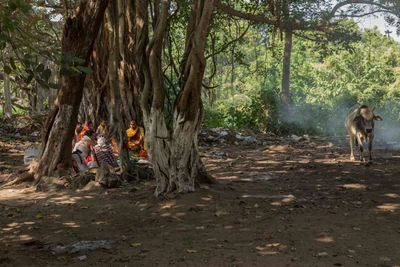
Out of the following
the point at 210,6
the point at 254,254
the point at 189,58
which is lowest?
the point at 254,254

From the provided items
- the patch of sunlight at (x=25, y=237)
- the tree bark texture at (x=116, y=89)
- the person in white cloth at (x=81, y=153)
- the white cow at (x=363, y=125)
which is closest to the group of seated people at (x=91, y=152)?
the person in white cloth at (x=81, y=153)

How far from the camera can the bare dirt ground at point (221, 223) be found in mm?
4906

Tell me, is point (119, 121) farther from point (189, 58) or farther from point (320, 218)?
point (320, 218)

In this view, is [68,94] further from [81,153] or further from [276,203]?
[276,203]

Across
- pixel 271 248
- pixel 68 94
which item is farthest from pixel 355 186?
pixel 68 94

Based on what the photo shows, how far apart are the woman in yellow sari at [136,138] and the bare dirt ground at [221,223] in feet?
10.3

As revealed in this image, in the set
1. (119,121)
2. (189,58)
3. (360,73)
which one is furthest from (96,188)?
(360,73)

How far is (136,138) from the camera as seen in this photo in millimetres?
12312

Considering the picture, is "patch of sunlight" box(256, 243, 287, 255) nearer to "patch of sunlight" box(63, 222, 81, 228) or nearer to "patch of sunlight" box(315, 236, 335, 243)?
"patch of sunlight" box(315, 236, 335, 243)

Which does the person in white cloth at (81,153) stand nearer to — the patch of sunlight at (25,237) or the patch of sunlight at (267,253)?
the patch of sunlight at (25,237)

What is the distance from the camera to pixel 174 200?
6.90 m

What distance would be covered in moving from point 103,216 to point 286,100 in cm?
1511

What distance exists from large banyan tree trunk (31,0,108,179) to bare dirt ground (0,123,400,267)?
0.67m

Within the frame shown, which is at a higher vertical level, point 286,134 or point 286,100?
point 286,100
